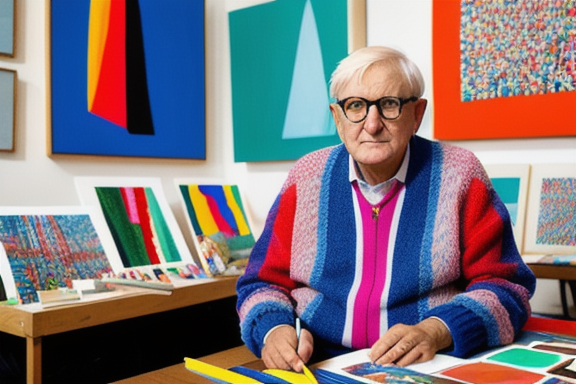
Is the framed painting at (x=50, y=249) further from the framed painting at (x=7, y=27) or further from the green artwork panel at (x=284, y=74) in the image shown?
the green artwork panel at (x=284, y=74)

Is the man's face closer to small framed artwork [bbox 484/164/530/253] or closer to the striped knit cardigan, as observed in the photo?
the striped knit cardigan

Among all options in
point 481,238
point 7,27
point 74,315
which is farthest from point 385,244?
point 7,27

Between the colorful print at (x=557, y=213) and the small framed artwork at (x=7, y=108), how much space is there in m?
1.77

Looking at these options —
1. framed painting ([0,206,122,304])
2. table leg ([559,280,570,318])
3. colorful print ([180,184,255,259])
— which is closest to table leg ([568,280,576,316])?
table leg ([559,280,570,318])

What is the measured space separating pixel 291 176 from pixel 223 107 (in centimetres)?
167

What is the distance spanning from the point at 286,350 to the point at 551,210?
129 centimetres

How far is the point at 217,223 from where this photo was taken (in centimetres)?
245

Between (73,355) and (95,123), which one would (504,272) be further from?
(95,123)

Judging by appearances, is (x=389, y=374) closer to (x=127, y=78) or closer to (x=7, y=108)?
(x=7, y=108)

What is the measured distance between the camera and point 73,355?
1926 mm

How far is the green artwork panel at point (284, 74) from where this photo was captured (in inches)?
95.3

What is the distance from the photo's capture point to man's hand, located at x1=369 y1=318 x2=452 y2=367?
2.92 ft

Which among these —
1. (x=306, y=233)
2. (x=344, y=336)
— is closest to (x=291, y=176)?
(x=306, y=233)

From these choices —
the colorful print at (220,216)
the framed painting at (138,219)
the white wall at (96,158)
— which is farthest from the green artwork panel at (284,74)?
the framed painting at (138,219)
